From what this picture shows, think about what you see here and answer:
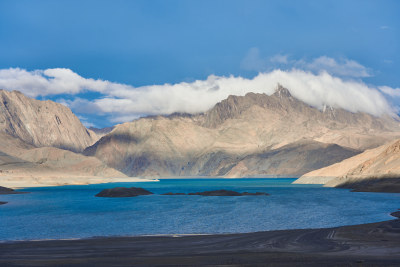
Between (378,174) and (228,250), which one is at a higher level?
(378,174)

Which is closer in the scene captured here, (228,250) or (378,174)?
(228,250)

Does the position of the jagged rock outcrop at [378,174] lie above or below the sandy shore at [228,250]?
above

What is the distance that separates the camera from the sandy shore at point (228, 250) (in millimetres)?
33281

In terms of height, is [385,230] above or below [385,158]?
below

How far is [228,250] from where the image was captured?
39.2m

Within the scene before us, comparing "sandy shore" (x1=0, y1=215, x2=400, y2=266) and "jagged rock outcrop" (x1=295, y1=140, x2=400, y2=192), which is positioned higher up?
"jagged rock outcrop" (x1=295, y1=140, x2=400, y2=192)

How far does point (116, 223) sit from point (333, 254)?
37.6 metres

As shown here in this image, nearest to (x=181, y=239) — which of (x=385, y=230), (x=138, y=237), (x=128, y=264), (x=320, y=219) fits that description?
(x=138, y=237)

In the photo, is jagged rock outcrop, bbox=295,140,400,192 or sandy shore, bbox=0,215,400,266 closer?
sandy shore, bbox=0,215,400,266

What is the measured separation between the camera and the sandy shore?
33281 mm

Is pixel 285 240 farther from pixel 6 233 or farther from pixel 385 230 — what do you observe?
pixel 6 233

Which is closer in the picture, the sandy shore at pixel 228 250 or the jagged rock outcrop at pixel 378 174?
the sandy shore at pixel 228 250

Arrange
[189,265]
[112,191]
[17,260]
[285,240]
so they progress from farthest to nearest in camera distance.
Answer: [112,191], [285,240], [17,260], [189,265]

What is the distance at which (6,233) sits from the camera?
5572cm
